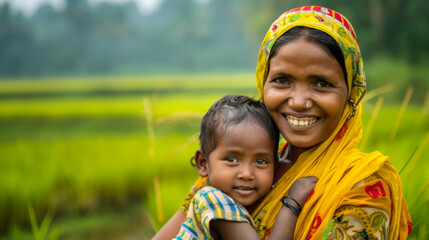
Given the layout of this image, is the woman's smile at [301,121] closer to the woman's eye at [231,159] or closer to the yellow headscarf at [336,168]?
the yellow headscarf at [336,168]

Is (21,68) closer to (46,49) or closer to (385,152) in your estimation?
(46,49)

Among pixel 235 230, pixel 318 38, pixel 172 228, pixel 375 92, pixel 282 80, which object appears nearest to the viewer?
pixel 235 230

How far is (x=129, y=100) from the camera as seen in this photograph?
31.9ft

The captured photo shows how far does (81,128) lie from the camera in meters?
7.34

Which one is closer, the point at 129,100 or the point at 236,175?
the point at 236,175

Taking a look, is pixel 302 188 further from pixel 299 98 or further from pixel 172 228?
pixel 172 228

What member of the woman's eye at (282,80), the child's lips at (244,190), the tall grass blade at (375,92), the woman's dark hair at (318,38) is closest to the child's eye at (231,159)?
the child's lips at (244,190)

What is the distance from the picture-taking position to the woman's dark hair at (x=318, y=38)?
1.66m

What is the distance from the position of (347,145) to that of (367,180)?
0.23m

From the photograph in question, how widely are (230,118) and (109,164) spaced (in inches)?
141

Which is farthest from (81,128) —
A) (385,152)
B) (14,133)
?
(385,152)

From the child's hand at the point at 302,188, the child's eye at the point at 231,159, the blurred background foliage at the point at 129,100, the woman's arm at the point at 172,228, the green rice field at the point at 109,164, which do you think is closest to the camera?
the child's hand at the point at 302,188

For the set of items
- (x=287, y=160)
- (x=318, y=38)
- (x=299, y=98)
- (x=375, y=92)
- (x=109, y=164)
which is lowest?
(x=109, y=164)

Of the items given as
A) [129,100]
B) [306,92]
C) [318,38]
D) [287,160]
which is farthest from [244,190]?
[129,100]
